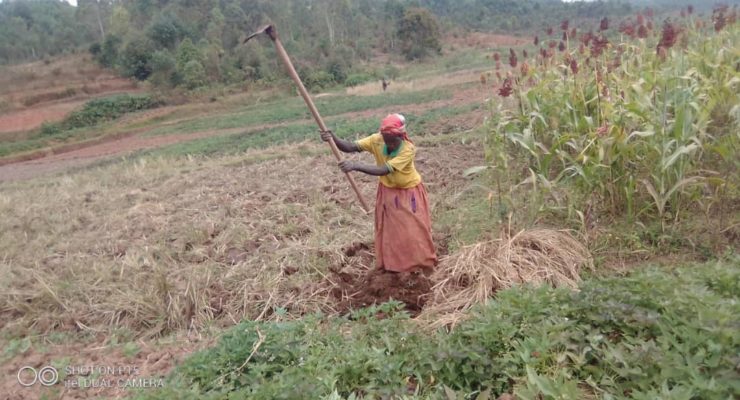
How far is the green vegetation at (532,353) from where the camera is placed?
1.78 m

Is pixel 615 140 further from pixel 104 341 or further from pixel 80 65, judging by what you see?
pixel 80 65

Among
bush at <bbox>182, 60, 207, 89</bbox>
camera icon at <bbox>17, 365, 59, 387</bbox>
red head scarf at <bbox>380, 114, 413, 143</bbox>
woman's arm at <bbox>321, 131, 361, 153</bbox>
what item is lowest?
camera icon at <bbox>17, 365, 59, 387</bbox>

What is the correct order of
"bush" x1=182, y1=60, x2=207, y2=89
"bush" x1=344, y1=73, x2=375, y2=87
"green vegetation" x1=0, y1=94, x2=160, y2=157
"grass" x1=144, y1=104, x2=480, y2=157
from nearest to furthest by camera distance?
"grass" x1=144, y1=104, x2=480, y2=157
"green vegetation" x1=0, y1=94, x2=160, y2=157
"bush" x1=182, y1=60, x2=207, y2=89
"bush" x1=344, y1=73, x2=375, y2=87

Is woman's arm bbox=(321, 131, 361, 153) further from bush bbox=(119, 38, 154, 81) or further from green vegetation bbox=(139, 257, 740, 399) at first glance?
bush bbox=(119, 38, 154, 81)

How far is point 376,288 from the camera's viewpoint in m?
3.30

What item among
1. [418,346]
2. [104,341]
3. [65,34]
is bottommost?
[104,341]

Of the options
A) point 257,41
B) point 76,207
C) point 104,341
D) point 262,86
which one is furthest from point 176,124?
point 104,341

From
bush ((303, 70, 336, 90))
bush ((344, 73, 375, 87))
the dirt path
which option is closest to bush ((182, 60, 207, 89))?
bush ((303, 70, 336, 90))

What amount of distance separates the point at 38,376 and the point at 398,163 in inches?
90.7

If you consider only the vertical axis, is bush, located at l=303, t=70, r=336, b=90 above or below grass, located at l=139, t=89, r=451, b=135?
above

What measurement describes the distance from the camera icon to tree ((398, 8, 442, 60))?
33.8 metres

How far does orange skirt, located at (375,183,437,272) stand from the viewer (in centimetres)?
329

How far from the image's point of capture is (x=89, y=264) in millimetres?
4402

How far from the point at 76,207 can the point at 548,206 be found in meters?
5.66
